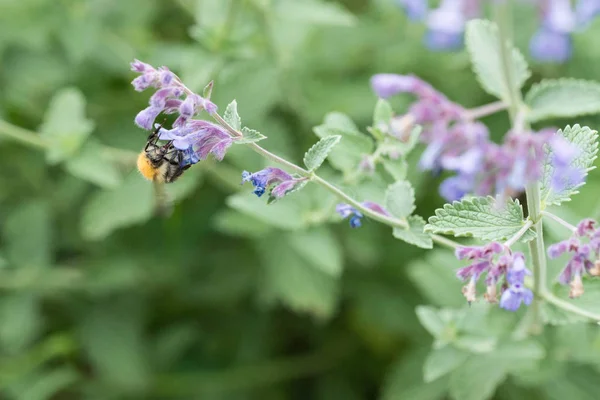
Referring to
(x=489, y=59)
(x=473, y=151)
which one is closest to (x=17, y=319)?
(x=489, y=59)

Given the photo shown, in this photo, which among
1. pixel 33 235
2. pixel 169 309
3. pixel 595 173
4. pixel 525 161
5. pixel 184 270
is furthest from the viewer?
pixel 169 309

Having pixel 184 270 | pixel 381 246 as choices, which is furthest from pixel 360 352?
pixel 184 270

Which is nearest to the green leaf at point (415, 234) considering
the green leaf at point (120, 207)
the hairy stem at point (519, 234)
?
the hairy stem at point (519, 234)

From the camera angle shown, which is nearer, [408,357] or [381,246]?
[408,357]

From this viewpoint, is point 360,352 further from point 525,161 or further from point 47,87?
point 525,161

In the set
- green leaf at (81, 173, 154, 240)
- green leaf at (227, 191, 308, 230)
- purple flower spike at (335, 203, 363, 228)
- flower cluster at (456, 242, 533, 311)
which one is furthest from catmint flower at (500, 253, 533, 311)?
green leaf at (81, 173, 154, 240)

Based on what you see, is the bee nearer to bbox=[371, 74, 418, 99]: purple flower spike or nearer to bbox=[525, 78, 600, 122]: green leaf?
bbox=[371, 74, 418, 99]: purple flower spike

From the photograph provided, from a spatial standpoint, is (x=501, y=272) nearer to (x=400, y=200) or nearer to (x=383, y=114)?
(x=400, y=200)
